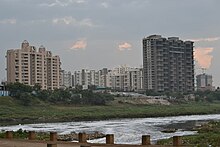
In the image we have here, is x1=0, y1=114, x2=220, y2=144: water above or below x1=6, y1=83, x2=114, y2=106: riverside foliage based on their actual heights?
below

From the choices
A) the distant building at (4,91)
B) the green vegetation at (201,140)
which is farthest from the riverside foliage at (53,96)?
the green vegetation at (201,140)

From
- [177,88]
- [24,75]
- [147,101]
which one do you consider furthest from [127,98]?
[177,88]

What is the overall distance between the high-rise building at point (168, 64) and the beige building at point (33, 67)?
36910 millimetres

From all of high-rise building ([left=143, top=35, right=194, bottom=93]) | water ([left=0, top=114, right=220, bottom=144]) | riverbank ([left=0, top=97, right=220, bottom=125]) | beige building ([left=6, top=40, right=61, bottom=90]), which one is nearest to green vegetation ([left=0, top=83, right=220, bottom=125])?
riverbank ([left=0, top=97, right=220, bottom=125])

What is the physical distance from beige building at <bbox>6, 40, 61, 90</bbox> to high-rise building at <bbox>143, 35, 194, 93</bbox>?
36910 millimetres

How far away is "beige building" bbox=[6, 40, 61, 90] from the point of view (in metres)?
137

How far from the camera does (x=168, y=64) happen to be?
556 feet

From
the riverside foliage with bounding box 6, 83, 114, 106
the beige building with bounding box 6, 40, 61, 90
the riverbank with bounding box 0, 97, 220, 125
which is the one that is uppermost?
the beige building with bounding box 6, 40, 61, 90

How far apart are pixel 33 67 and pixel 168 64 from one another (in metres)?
53.5

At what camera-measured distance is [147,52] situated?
6836 inches

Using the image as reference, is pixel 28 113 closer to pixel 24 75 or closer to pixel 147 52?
pixel 24 75

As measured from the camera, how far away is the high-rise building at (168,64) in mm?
168125

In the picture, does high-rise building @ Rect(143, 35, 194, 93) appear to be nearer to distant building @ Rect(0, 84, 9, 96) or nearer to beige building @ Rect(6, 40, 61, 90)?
beige building @ Rect(6, 40, 61, 90)

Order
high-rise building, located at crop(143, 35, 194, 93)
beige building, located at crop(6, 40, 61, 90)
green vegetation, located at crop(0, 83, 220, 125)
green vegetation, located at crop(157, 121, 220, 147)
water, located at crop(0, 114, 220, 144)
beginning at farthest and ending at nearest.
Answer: high-rise building, located at crop(143, 35, 194, 93)
beige building, located at crop(6, 40, 61, 90)
green vegetation, located at crop(0, 83, 220, 125)
water, located at crop(0, 114, 220, 144)
green vegetation, located at crop(157, 121, 220, 147)
